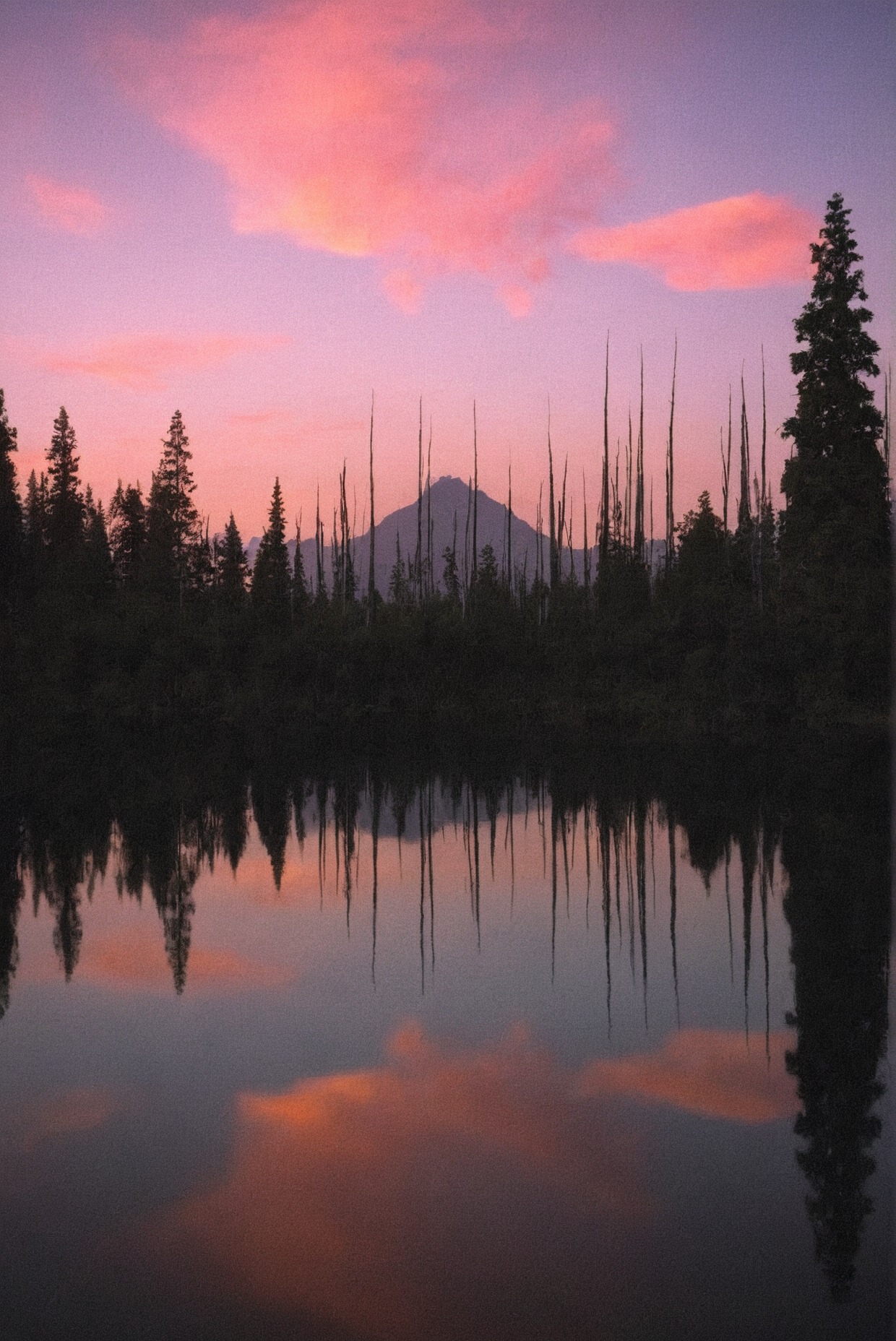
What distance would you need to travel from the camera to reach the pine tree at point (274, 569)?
2018 inches

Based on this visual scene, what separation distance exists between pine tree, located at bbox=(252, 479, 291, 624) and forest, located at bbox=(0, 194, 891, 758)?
658 millimetres

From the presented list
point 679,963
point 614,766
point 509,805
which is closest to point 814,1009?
point 679,963

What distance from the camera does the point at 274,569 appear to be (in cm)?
Result: 6088

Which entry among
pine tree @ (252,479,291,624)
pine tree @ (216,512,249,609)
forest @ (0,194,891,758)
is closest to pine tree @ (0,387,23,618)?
forest @ (0,194,891,758)

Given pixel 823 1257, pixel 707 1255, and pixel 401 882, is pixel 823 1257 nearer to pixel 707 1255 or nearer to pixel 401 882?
pixel 707 1255

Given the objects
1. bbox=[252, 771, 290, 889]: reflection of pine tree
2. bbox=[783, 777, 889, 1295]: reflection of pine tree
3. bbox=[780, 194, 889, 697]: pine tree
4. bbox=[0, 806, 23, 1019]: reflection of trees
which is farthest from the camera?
bbox=[780, 194, 889, 697]: pine tree

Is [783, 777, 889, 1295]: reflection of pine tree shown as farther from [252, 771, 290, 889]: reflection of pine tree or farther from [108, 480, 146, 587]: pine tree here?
[108, 480, 146, 587]: pine tree

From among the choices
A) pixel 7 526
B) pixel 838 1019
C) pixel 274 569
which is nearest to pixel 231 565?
pixel 274 569

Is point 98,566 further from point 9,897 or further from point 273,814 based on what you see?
point 9,897

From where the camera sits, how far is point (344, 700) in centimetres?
4003

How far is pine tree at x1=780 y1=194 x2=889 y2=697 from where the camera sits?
29500mm

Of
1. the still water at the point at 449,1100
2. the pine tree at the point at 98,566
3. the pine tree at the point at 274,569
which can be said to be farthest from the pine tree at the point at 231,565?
the still water at the point at 449,1100

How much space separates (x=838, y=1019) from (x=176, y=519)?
179ft

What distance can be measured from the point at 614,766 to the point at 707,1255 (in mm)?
20012
